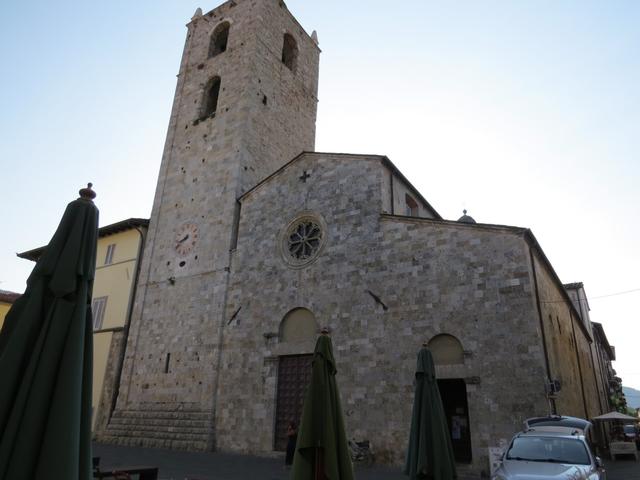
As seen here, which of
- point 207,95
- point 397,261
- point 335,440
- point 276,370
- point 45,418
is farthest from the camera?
point 207,95

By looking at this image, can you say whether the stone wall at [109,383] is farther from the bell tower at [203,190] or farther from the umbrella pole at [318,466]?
the umbrella pole at [318,466]

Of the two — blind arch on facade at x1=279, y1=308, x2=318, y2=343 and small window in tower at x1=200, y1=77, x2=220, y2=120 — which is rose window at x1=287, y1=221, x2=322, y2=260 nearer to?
blind arch on facade at x1=279, y1=308, x2=318, y2=343

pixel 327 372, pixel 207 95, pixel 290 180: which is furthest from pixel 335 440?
pixel 207 95

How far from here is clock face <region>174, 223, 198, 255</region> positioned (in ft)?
59.6

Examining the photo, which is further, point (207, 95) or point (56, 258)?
point (207, 95)

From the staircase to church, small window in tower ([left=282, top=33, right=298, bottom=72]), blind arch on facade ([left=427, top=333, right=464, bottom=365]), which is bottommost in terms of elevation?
the staircase to church

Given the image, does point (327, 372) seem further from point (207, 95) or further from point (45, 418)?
point (207, 95)

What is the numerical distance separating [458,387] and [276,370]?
5.44 meters

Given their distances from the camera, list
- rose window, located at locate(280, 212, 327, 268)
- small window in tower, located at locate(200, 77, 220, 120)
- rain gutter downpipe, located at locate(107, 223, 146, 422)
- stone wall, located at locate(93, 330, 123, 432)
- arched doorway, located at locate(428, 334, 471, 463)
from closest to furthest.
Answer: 1. arched doorway, located at locate(428, 334, 471, 463)
2. rose window, located at locate(280, 212, 327, 268)
3. stone wall, located at locate(93, 330, 123, 432)
4. rain gutter downpipe, located at locate(107, 223, 146, 422)
5. small window in tower, located at locate(200, 77, 220, 120)

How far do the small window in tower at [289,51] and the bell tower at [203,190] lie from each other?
0.17 ft

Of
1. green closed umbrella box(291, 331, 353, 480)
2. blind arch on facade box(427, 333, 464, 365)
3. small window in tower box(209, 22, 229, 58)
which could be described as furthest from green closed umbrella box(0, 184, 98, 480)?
small window in tower box(209, 22, 229, 58)

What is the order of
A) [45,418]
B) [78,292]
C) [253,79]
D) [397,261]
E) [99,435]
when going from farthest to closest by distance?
[253,79], [99,435], [397,261], [78,292], [45,418]

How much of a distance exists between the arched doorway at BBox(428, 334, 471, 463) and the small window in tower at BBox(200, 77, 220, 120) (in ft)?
49.6

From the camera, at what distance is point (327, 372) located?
6.09 meters
